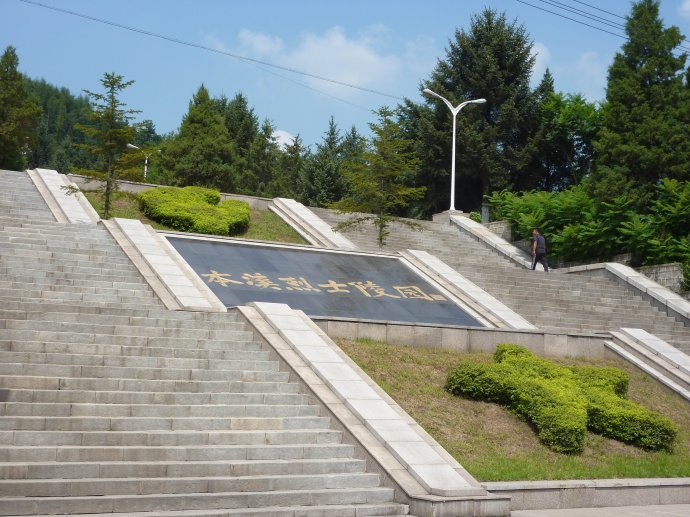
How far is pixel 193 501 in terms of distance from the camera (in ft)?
23.8

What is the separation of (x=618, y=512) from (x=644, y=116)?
64.4ft

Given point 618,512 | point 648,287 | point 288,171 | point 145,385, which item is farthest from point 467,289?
point 288,171

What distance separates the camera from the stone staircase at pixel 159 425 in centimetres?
725

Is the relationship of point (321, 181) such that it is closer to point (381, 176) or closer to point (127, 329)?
point (381, 176)

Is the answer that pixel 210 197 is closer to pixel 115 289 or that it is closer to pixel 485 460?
pixel 115 289

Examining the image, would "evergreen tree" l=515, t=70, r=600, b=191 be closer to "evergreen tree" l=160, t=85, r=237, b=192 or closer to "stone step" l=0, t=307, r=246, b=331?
"evergreen tree" l=160, t=85, r=237, b=192

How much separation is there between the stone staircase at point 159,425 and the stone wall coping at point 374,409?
1.13 ft

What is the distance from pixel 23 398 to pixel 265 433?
7.92 feet

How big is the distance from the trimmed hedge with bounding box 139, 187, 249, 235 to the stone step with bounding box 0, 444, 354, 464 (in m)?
16.3

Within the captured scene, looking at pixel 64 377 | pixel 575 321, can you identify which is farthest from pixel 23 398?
pixel 575 321

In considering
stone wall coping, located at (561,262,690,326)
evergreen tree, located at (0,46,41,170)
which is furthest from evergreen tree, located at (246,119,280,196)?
stone wall coping, located at (561,262,690,326)

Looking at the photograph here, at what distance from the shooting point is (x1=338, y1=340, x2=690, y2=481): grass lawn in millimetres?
9648

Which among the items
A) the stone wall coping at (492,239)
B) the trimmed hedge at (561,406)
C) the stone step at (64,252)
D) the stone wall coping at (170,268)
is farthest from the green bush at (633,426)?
the stone wall coping at (492,239)

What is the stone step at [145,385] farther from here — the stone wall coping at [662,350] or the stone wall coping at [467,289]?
the stone wall coping at [662,350]
